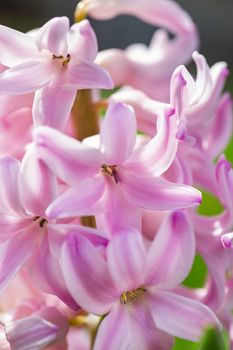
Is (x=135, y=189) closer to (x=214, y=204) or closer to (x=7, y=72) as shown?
(x=7, y=72)

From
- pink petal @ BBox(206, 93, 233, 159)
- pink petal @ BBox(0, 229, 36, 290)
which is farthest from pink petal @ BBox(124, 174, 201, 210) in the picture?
pink petal @ BBox(206, 93, 233, 159)

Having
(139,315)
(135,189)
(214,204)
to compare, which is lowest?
(214,204)

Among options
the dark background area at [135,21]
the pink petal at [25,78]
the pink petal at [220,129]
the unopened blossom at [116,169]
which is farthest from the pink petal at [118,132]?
the dark background area at [135,21]

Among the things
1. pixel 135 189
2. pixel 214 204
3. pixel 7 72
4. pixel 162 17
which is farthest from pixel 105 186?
pixel 214 204

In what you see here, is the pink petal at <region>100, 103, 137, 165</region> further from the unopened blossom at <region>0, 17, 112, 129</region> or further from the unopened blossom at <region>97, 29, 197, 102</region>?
the unopened blossom at <region>97, 29, 197, 102</region>

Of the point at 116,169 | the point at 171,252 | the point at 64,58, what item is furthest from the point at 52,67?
the point at 171,252

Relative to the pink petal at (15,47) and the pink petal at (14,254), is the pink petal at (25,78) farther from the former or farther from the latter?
the pink petal at (14,254)
